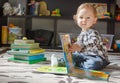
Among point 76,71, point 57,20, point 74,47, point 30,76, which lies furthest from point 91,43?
point 57,20

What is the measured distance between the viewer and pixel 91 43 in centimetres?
159

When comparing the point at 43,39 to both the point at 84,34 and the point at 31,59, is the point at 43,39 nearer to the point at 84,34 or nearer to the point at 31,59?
the point at 31,59

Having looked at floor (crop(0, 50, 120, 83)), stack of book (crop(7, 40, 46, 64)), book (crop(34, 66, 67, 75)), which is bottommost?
floor (crop(0, 50, 120, 83))

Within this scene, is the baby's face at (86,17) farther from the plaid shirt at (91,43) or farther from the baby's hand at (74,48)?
Result: the baby's hand at (74,48)

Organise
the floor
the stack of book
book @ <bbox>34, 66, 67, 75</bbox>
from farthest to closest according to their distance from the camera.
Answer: the stack of book → book @ <bbox>34, 66, 67, 75</bbox> → the floor

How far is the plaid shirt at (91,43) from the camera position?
1597 millimetres

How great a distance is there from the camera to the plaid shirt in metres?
1.60


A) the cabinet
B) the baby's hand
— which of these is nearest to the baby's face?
the baby's hand

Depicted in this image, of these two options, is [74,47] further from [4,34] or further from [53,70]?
[4,34]

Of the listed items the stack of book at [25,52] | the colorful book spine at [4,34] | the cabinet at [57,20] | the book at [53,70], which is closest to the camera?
the book at [53,70]

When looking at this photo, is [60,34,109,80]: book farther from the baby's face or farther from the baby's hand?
the baby's face

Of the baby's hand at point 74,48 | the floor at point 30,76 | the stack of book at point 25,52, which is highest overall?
the baby's hand at point 74,48

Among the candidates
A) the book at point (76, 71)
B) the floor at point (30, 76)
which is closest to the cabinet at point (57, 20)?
the floor at point (30, 76)

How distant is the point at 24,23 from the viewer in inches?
119
